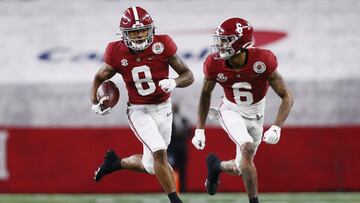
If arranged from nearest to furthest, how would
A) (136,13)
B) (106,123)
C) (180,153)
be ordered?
1. (136,13)
2. (180,153)
3. (106,123)

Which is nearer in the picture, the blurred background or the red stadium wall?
the red stadium wall

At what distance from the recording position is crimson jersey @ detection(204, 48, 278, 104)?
8219 mm

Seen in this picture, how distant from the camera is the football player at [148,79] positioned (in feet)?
27.2

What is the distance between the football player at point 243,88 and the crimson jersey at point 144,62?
344 millimetres

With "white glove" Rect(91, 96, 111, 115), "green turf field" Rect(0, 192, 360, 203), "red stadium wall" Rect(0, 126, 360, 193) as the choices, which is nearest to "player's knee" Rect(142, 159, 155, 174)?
"white glove" Rect(91, 96, 111, 115)

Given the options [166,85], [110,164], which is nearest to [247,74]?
[166,85]

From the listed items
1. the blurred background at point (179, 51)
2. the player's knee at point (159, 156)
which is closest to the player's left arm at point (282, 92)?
the player's knee at point (159, 156)

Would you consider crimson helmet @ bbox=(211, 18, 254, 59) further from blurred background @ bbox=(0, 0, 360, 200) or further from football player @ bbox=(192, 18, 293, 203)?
blurred background @ bbox=(0, 0, 360, 200)

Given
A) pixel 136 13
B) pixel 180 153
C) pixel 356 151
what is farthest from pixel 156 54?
pixel 356 151

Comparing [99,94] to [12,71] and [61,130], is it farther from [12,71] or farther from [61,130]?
[12,71]

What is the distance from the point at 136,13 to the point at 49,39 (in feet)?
31.4

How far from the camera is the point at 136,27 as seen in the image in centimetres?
829

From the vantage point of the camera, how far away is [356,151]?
516 inches

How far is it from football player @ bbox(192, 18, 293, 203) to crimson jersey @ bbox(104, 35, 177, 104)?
0.34m
